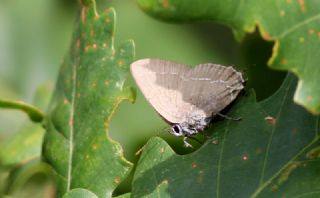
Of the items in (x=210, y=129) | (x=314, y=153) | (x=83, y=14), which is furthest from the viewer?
(x=83, y=14)

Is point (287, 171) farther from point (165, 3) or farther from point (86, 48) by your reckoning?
point (86, 48)

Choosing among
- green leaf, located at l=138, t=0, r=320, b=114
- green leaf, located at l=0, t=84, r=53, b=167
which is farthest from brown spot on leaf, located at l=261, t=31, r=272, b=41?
green leaf, located at l=0, t=84, r=53, b=167

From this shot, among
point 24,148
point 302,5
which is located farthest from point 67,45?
point 302,5

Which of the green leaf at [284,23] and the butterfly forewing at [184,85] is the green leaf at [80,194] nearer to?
the butterfly forewing at [184,85]

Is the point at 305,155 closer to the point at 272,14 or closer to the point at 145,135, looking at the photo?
the point at 272,14

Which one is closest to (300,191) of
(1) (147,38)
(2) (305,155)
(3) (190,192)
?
(2) (305,155)

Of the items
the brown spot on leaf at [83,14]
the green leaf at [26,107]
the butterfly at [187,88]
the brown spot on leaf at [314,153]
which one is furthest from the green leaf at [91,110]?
the brown spot on leaf at [314,153]
